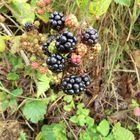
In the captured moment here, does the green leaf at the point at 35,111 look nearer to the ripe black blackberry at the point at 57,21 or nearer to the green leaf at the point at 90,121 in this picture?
the green leaf at the point at 90,121

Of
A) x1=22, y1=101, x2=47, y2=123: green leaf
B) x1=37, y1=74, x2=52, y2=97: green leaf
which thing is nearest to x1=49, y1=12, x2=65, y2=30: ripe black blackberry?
x1=37, y1=74, x2=52, y2=97: green leaf

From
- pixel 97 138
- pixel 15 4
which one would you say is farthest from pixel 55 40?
pixel 97 138

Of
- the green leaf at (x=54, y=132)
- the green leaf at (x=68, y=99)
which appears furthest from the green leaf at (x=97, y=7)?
the green leaf at (x=54, y=132)

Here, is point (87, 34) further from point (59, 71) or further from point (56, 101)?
point (56, 101)

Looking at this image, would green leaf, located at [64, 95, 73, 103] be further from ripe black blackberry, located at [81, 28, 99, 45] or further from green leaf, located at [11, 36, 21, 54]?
ripe black blackberry, located at [81, 28, 99, 45]

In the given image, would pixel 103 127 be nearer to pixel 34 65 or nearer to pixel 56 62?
pixel 34 65

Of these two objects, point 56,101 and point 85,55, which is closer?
point 85,55
